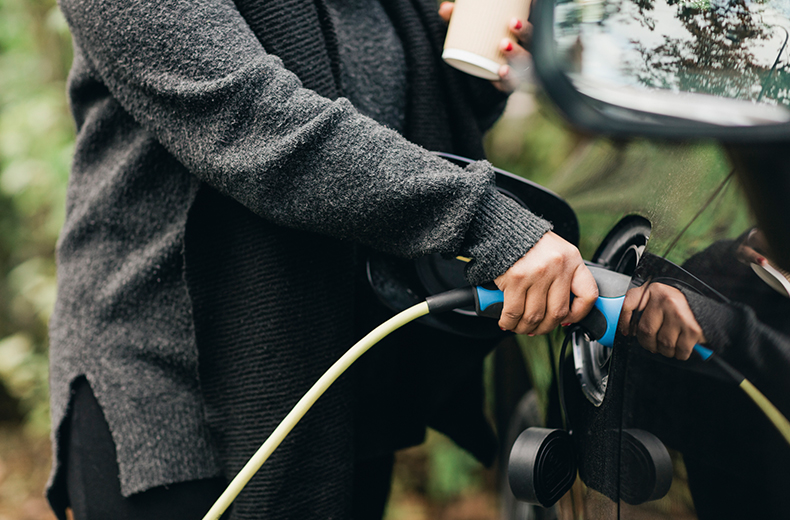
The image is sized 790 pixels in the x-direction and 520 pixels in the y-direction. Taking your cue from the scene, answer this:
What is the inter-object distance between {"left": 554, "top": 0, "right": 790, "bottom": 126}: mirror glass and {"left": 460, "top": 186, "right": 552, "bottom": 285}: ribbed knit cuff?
192mm

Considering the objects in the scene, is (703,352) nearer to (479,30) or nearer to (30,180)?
(479,30)

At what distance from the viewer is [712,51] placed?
63 cm

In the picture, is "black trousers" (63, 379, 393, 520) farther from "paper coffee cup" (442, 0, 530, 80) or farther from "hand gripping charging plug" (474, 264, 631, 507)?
"paper coffee cup" (442, 0, 530, 80)

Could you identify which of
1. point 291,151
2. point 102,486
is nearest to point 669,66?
point 291,151

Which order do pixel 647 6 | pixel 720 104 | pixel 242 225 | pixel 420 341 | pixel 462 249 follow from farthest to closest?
pixel 420 341, pixel 242 225, pixel 462 249, pixel 647 6, pixel 720 104

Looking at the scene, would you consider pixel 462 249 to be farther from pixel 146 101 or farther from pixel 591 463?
pixel 146 101

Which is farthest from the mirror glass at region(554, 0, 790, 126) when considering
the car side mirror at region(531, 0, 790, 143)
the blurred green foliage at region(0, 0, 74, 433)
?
the blurred green foliage at region(0, 0, 74, 433)

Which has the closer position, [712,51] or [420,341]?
[712,51]

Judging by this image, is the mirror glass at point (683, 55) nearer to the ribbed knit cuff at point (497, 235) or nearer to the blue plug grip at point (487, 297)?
the ribbed knit cuff at point (497, 235)

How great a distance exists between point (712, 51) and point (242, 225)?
706mm

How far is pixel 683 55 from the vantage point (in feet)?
2.16

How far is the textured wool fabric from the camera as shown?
79 cm

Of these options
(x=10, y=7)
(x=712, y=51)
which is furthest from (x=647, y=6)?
(x=10, y=7)

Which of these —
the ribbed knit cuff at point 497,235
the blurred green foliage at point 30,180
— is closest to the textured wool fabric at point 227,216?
the ribbed knit cuff at point 497,235
